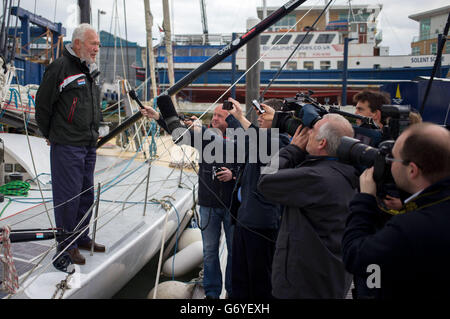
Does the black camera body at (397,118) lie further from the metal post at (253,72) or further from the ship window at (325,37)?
the ship window at (325,37)

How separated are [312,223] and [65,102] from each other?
62.4 inches

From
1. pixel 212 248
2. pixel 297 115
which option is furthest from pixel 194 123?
pixel 212 248

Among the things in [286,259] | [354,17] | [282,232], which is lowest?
[286,259]

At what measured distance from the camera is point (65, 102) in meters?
2.24

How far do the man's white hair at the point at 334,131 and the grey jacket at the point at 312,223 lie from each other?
0.06 meters

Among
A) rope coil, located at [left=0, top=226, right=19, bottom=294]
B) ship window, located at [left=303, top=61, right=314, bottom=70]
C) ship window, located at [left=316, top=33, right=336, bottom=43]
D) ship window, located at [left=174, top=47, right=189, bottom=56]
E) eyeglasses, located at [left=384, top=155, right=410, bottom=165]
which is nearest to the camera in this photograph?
eyeglasses, located at [left=384, top=155, right=410, bottom=165]

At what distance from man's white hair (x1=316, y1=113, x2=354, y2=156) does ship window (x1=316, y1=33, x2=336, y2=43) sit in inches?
688

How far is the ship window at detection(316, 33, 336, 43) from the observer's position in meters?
17.7

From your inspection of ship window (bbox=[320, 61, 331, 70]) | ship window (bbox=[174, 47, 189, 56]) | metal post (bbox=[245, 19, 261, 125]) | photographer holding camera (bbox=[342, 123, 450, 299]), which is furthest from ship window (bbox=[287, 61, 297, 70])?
photographer holding camera (bbox=[342, 123, 450, 299])

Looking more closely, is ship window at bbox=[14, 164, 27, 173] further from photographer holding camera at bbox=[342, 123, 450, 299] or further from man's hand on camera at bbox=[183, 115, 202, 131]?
photographer holding camera at bbox=[342, 123, 450, 299]
